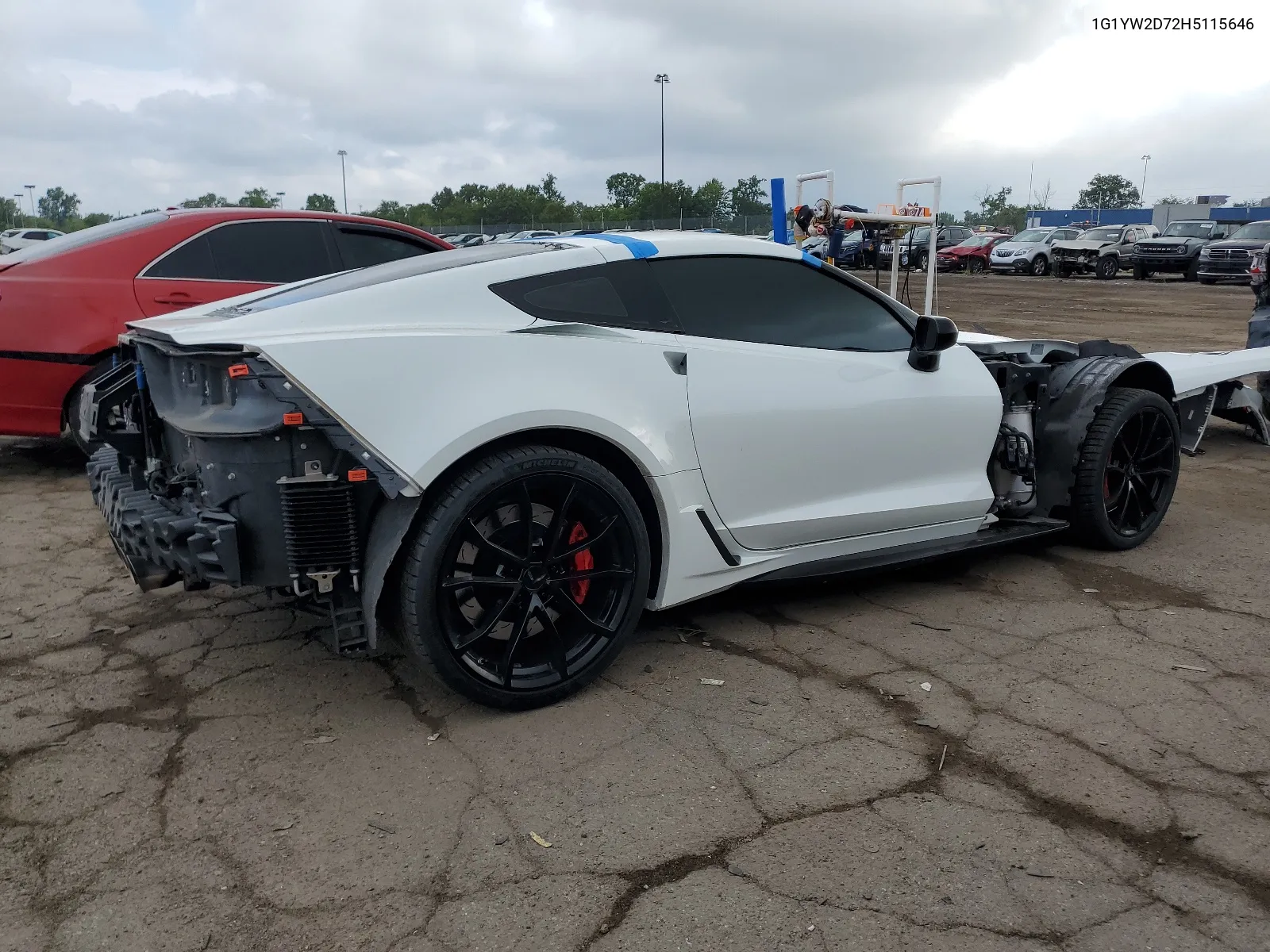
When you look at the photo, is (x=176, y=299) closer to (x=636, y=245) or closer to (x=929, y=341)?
(x=636, y=245)

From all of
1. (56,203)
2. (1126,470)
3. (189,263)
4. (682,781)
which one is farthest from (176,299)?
(56,203)

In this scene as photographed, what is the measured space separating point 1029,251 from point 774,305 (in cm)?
3045

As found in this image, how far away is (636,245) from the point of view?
3.55 meters

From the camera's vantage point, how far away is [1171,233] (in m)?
29.2

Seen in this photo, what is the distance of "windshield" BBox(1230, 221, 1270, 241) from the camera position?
24.9 m

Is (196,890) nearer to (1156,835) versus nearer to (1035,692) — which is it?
(1156,835)

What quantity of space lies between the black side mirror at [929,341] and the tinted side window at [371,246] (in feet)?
12.0

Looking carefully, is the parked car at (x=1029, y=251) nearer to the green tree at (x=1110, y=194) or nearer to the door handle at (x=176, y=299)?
the door handle at (x=176, y=299)

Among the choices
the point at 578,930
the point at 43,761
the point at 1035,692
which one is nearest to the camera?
the point at 578,930

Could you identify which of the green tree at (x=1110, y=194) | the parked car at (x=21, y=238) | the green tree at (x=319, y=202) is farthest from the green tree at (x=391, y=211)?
the green tree at (x=1110, y=194)

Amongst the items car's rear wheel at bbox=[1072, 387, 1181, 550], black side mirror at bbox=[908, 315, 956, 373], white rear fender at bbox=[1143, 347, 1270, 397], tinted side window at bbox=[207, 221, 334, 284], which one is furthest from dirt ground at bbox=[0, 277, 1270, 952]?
tinted side window at bbox=[207, 221, 334, 284]

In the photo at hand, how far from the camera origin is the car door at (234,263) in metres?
5.85

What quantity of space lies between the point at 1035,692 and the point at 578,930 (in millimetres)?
1887

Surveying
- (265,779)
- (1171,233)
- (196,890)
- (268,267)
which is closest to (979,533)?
(265,779)
